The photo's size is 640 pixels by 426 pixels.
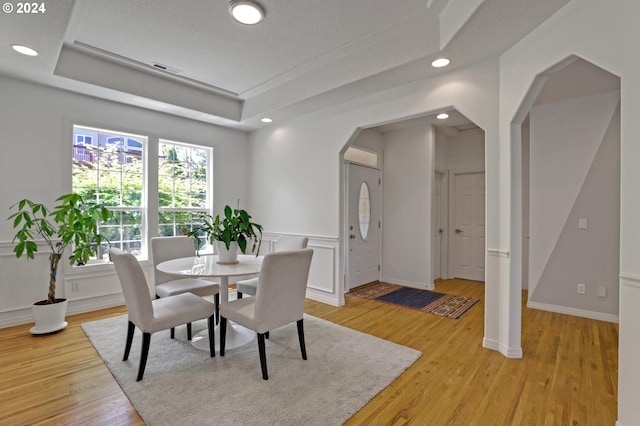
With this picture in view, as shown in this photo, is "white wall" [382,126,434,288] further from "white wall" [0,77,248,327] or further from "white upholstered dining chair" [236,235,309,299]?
"white wall" [0,77,248,327]

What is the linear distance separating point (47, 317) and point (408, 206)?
15.9ft

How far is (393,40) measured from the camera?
2797mm

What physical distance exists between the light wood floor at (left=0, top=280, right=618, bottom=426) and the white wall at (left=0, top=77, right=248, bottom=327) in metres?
0.44

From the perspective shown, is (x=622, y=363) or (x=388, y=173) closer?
(x=622, y=363)

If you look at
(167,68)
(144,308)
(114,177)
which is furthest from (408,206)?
(114,177)

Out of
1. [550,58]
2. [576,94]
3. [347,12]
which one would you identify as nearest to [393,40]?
[347,12]

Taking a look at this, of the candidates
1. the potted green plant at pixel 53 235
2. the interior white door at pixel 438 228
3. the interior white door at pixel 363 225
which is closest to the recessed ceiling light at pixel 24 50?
the potted green plant at pixel 53 235

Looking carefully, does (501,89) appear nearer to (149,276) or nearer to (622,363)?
(622,363)

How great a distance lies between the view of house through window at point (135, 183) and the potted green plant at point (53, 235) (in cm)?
50

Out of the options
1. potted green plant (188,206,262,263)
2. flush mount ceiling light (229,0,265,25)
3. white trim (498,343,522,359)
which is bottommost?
white trim (498,343,522,359)

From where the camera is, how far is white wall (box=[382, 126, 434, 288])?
4.90 meters

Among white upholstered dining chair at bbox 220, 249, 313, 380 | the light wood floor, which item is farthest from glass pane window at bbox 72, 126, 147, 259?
white upholstered dining chair at bbox 220, 249, 313, 380

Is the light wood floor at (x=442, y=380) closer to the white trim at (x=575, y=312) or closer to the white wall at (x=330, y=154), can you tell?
the white trim at (x=575, y=312)

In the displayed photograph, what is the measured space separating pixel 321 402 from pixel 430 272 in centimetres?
340
